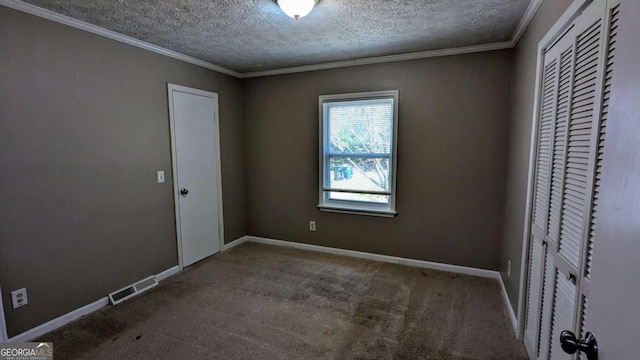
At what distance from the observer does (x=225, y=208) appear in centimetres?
398

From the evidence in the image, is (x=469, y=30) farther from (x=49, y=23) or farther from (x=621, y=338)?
(x=49, y=23)

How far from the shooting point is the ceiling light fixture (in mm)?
1911

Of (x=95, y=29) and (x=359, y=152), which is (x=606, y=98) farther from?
(x=95, y=29)

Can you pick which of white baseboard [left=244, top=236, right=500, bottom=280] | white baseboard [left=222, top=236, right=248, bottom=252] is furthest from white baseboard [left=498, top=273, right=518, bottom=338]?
white baseboard [left=222, top=236, right=248, bottom=252]

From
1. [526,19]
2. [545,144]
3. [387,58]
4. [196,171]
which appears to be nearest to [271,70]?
[387,58]

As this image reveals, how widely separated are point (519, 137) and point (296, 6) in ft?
6.68

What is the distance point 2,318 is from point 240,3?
2.71 m

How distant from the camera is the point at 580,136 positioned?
127 cm

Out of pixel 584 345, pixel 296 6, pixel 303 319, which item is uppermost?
pixel 296 6

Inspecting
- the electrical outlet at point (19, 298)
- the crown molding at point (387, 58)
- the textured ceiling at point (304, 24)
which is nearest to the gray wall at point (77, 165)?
the electrical outlet at point (19, 298)

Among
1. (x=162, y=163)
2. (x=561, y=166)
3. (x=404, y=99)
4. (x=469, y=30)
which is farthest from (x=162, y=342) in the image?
(x=469, y=30)

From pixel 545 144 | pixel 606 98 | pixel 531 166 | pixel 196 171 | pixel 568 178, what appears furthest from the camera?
pixel 196 171

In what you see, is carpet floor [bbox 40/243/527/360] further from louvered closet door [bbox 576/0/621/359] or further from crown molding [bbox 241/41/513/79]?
crown molding [bbox 241/41/513/79]

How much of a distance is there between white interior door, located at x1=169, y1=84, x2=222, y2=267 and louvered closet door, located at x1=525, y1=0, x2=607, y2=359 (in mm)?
3288
